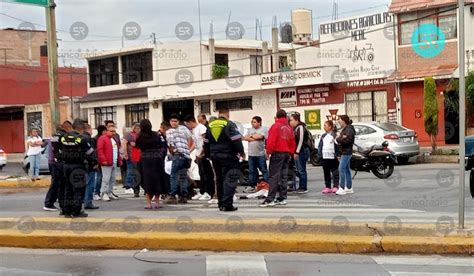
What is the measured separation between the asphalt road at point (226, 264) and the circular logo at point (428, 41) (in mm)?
20774

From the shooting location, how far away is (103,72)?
4550 cm

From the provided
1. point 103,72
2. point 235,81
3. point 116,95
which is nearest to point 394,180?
point 235,81

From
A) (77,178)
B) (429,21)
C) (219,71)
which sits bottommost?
(77,178)

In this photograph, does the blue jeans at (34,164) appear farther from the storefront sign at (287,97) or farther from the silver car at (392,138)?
the storefront sign at (287,97)

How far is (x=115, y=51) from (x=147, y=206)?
32.4 meters

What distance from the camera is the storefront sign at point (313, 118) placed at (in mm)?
32406

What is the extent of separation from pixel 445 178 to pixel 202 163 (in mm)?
7628

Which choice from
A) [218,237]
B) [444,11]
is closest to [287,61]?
[444,11]

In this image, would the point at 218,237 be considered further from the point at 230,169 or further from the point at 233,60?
the point at 233,60

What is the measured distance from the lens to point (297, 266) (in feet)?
27.1

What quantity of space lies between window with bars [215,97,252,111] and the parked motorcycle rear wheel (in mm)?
19084

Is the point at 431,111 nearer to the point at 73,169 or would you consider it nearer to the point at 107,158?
the point at 107,158

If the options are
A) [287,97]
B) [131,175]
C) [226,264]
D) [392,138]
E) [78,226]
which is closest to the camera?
[226,264]

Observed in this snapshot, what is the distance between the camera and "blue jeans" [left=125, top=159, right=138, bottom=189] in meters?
15.5
